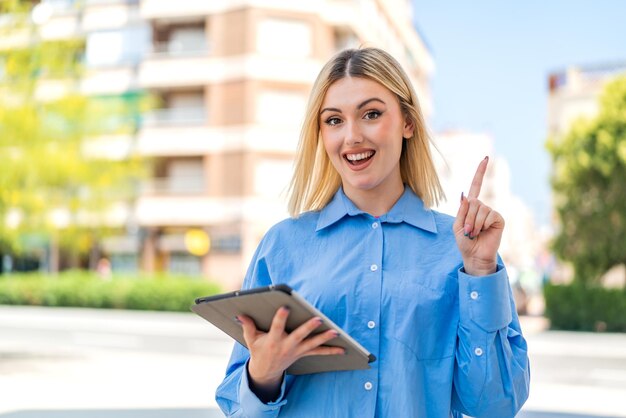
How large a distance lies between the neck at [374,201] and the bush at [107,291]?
22964 mm

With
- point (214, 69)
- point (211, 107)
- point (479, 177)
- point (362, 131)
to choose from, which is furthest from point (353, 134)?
point (214, 69)

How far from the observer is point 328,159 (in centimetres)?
222

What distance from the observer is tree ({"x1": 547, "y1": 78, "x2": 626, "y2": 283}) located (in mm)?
19641

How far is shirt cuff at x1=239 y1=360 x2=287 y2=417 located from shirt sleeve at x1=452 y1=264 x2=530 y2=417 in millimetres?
420

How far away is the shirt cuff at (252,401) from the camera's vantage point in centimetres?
188

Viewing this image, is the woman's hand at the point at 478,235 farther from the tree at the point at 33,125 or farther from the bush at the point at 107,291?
the bush at the point at 107,291

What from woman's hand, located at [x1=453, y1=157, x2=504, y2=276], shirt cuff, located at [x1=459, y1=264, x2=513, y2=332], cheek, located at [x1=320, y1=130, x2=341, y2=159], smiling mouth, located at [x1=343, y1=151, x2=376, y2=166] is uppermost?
cheek, located at [x1=320, y1=130, x2=341, y2=159]

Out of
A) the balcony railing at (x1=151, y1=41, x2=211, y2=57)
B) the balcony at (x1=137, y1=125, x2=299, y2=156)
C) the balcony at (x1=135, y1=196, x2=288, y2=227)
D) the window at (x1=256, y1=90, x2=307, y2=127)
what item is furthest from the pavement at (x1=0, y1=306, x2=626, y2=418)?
the balcony railing at (x1=151, y1=41, x2=211, y2=57)

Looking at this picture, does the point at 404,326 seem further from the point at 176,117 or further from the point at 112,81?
the point at 112,81

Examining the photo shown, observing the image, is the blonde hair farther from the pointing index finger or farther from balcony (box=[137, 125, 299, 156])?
balcony (box=[137, 125, 299, 156])

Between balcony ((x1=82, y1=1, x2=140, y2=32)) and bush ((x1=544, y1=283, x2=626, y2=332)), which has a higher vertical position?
balcony ((x1=82, y1=1, x2=140, y2=32))

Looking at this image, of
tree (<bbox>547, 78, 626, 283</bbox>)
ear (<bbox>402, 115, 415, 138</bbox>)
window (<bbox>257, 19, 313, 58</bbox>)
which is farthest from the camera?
window (<bbox>257, 19, 313, 58</bbox>)

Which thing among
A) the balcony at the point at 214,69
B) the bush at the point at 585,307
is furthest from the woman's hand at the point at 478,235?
the balcony at the point at 214,69

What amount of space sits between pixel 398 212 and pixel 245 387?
1.87 feet
